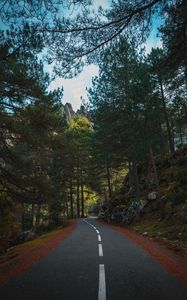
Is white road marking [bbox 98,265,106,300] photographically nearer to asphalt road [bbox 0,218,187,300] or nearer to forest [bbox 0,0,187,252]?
asphalt road [bbox 0,218,187,300]

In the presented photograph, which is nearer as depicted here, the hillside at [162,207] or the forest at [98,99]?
the forest at [98,99]

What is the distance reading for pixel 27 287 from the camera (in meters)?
6.33

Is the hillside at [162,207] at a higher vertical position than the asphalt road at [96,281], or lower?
higher

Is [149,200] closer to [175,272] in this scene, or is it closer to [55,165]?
[55,165]

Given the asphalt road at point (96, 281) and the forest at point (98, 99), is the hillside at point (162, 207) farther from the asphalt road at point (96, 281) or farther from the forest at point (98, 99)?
the asphalt road at point (96, 281)

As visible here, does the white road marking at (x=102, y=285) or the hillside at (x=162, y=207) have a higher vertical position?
the hillside at (x=162, y=207)

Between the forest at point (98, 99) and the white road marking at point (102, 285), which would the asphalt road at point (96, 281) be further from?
the forest at point (98, 99)

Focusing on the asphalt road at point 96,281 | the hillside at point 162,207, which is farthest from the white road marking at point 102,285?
the hillside at point 162,207

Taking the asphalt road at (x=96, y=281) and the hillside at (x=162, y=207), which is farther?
the hillside at (x=162, y=207)

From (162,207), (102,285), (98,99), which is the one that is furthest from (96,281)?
(98,99)

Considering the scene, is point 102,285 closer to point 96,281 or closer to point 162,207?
point 96,281

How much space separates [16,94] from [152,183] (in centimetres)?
2021

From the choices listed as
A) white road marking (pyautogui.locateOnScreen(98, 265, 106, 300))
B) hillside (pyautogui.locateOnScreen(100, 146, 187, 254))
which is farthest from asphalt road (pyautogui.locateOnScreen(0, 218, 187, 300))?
hillside (pyautogui.locateOnScreen(100, 146, 187, 254))

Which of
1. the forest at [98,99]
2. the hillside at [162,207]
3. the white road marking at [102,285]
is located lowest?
the white road marking at [102,285]
